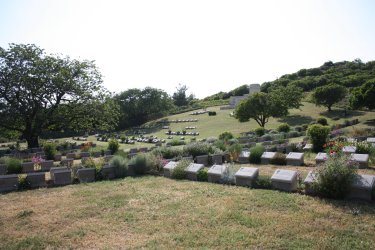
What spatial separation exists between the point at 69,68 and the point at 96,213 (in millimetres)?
22050

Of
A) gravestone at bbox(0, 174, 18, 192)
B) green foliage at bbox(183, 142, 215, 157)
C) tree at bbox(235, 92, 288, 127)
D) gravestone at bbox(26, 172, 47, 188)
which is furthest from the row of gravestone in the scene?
tree at bbox(235, 92, 288, 127)

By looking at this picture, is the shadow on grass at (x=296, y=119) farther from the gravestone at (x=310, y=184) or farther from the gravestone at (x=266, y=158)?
the gravestone at (x=310, y=184)

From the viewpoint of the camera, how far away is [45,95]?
2592cm

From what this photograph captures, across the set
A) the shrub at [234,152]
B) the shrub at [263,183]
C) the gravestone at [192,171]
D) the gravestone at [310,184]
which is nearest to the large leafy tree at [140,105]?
the shrub at [234,152]

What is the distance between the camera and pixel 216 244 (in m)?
5.72

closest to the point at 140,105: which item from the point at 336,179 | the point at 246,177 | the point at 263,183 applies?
the point at 246,177

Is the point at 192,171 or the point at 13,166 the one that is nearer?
the point at 192,171

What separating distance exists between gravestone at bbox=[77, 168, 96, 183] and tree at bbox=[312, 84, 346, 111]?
3955 centimetres

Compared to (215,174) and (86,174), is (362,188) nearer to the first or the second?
(215,174)

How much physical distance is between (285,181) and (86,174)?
708 cm

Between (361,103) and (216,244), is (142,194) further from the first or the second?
(361,103)

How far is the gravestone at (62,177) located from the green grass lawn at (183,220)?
137 cm

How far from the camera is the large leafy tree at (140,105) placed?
203 feet

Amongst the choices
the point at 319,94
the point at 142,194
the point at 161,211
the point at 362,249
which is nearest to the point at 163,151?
the point at 142,194
